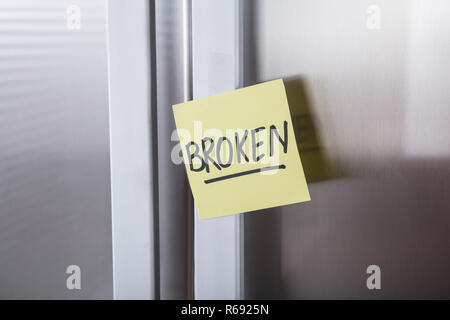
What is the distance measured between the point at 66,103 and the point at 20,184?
0.46 feet

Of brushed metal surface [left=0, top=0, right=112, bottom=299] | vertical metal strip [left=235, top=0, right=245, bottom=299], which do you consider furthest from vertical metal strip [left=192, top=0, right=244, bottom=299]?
brushed metal surface [left=0, top=0, right=112, bottom=299]

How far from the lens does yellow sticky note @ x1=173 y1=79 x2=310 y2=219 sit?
480mm

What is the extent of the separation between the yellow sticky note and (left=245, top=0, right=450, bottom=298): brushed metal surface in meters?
0.02

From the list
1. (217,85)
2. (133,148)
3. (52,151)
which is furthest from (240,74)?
(52,151)

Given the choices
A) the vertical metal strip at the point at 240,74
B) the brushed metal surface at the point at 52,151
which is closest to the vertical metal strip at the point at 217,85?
the vertical metal strip at the point at 240,74

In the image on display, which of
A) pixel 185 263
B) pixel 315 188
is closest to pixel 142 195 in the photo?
pixel 185 263

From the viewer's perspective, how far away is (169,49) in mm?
496

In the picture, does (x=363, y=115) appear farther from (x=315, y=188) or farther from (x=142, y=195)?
(x=142, y=195)

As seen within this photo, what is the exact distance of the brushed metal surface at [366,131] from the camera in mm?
478

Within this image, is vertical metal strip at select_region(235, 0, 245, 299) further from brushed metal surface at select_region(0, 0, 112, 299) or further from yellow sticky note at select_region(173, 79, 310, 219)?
brushed metal surface at select_region(0, 0, 112, 299)

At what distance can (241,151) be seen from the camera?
489mm

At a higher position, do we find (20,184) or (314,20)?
(314,20)

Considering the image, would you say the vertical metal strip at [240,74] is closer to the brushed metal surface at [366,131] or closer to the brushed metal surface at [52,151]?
the brushed metal surface at [366,131]
